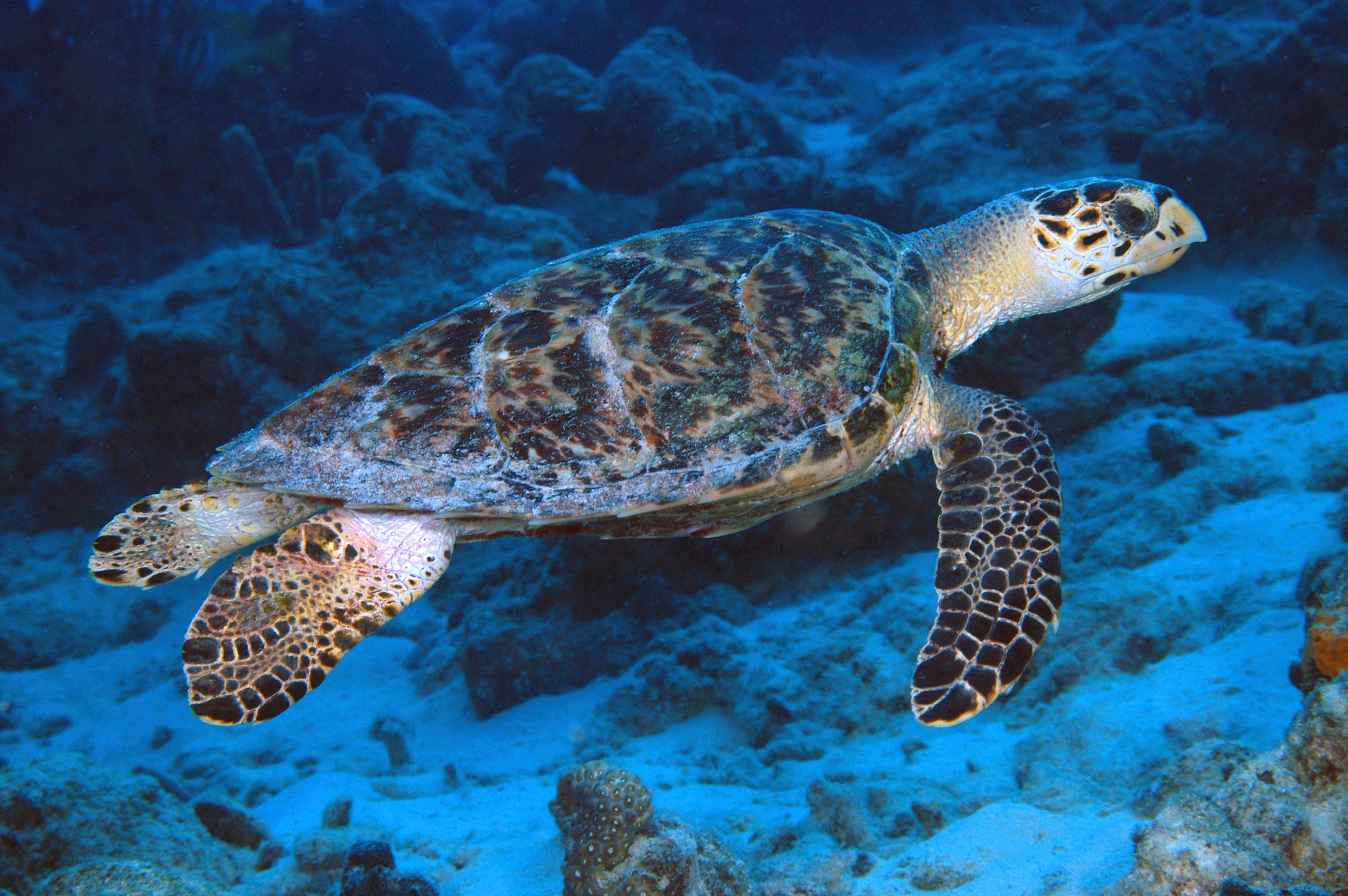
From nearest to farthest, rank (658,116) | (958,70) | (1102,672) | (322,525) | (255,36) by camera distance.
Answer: (322,525) → (1102,672) → (658,116) → (958,70) → (255,36)

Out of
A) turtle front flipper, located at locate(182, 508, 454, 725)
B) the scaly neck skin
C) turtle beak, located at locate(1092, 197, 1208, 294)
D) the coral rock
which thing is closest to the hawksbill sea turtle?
turtle front flipper, located at locate(182, 508, 454, 725)

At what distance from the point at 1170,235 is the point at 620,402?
2946mm

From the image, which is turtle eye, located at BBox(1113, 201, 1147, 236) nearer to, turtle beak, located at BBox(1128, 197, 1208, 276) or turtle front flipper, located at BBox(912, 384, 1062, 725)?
turtle beak, located at BBox(1128, 197, 1208, 276)

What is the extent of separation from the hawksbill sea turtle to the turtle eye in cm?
124

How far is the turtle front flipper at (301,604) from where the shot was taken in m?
2.13

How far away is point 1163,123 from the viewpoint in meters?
10.2

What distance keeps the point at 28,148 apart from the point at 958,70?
64.2ft

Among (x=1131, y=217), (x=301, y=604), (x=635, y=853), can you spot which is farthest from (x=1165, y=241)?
(x=301, y=604)

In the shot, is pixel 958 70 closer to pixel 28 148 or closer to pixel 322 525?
pixel 322 525

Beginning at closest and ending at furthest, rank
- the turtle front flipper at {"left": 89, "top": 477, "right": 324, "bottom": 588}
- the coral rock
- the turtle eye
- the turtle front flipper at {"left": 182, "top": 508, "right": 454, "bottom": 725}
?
the coral rock → the turtle front flipper at {"left": 182, "top": 508, "right": 454, "bottom": 725} → the turtle front flipper at {"left": 89, "top": 477, "right": 324, "bottom": 588} → the turtle eye

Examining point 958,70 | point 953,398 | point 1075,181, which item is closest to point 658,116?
point 958,70

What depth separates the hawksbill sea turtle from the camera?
7.18 feet

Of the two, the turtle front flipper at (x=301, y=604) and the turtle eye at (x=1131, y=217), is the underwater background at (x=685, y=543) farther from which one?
the turtle eye at (x=1131, y=217)

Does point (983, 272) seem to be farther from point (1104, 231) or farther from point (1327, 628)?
point (1327, 628)
